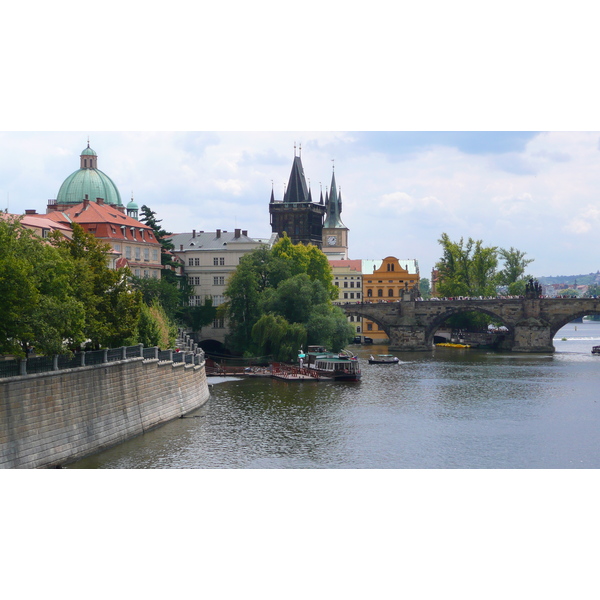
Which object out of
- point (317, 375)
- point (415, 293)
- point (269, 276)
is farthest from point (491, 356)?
point (317, 375)

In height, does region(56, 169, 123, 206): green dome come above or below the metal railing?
above

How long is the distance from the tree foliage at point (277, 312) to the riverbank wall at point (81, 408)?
1062 inches

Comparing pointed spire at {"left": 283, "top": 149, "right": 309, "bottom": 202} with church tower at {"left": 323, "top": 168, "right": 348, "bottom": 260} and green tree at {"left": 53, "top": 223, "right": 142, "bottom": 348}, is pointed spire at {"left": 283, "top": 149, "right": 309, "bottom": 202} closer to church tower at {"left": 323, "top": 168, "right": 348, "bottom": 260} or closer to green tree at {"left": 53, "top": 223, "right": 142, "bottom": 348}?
church tower at {"left": 323, "top": 168, "right": 348, "bottom": 260}

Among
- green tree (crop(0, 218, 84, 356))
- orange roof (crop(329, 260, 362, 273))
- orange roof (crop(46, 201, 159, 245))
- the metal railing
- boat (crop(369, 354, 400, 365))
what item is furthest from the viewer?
orange roof (crop(329, 260, 362, 273))

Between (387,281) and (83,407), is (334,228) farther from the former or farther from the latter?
(83,407)

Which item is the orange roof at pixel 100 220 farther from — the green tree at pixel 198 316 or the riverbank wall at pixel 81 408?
the riverbank wall at pixel 81 408

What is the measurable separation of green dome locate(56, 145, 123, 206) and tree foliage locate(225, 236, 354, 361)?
26.6 m

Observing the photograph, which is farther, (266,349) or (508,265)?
(508,265)

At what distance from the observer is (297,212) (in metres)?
161

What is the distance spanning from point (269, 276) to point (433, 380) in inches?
843

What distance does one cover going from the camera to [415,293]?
115m

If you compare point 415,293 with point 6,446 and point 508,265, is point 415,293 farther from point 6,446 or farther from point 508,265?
point 6,446

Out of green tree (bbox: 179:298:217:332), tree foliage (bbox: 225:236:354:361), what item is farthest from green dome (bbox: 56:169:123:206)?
tree foliage (bbox: 225:236:354:361)

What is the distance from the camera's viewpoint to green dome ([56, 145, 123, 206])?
102375 millimetres
